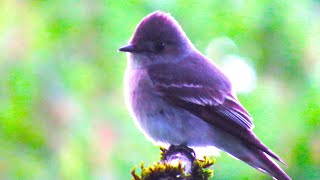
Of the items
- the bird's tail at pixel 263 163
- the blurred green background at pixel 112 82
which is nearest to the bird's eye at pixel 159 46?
the blurred green background at pixel 112 82

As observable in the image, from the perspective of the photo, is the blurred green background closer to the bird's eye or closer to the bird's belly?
the bird's eye

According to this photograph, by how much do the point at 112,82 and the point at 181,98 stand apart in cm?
116

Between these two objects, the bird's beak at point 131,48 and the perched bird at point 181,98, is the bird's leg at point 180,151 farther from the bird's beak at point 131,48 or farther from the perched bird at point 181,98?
the bird's beak at point 131,48

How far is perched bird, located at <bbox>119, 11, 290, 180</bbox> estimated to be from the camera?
11.9 ft

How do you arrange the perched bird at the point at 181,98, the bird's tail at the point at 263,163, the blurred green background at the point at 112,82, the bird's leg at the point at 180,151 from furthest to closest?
the blurred green background at the point at 112,82 → the perched bird at the point at 181,98 → the bird's tail at the point at 263,163 → the bird's leg at the point at 180,151

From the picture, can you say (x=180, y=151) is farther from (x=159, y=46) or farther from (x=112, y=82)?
(x=112, y=82)

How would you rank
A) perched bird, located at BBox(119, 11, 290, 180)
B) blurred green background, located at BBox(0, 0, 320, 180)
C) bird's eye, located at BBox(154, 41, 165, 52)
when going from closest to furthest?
perched bird, located at BBox(119, 11, 290, 180)
bird's eye, located at BBox(154, 41, 165, 52)
blurred green background, located at BBox(0, 0, 320, 180)

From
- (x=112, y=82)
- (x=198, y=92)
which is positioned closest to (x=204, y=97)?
(x=198, y=92)

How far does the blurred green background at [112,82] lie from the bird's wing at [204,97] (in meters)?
0.67

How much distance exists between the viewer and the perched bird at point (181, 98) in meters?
3.63

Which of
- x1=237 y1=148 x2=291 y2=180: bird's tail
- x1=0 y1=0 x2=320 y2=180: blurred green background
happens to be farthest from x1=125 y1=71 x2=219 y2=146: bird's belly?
x1=0 y1=0 x2=320 y2=180: blurred green background

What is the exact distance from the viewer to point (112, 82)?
15.9ft

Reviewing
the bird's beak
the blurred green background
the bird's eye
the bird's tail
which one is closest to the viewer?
the bird's tail

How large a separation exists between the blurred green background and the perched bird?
612mm
